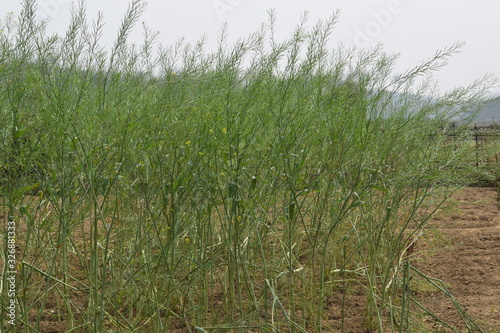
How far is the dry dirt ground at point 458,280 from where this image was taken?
341 centimetres

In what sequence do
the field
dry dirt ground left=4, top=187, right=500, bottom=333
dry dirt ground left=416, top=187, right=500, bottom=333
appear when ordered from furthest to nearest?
dry dirt ground left=416, top=187, right=500, bottom=333 → dry dirt ground left=4, top=187, right=500, bottom=333 → the field

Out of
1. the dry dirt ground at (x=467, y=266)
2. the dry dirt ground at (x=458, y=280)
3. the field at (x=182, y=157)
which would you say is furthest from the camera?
the dry dirt ground at (x=467, y=266)

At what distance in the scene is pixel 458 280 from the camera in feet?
14.6

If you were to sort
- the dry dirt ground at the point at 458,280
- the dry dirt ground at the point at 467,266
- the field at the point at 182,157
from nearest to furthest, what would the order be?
the field at the point at 182,157
the dry dirt ground at the point at 458,280
the dry dirt ground at the point at 467,266

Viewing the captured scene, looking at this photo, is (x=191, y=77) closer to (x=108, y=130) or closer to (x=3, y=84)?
(x=108, y=130)

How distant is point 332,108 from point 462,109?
968 mm

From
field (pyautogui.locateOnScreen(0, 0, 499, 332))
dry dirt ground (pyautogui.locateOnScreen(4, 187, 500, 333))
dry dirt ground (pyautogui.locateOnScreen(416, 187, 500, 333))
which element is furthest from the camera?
dry dirt ground (pyautogui.locateOnScreen(416, 187, 500, 333))

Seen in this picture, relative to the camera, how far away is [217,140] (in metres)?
2.33

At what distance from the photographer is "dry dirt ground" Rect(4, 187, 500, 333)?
341 cm

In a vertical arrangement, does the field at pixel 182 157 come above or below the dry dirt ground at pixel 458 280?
above

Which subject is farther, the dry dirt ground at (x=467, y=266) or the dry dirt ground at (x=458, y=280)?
the dry dirt ground at (x=467, y=266)

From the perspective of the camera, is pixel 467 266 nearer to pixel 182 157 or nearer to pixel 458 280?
pixel 458 280

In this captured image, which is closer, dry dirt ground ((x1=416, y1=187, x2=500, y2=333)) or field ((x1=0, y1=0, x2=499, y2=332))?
field ((x1=0, y1=0, x2=499, y2=332))

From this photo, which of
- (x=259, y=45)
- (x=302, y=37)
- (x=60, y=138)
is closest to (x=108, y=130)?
(x=60, y=138)
